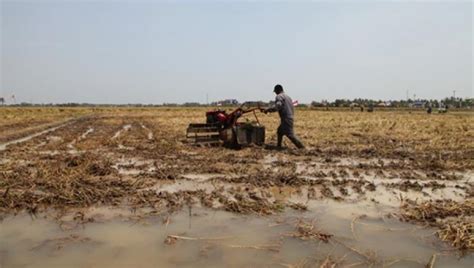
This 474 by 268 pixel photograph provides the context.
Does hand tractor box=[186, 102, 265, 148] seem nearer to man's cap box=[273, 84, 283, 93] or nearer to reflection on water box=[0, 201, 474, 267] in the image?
man's cap box=[273, 84, 283, 93]

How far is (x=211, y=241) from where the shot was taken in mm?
4992

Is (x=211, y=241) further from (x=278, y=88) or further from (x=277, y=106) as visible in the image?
(x=278, y=88)

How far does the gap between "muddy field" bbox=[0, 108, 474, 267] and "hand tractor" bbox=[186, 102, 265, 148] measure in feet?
7.90

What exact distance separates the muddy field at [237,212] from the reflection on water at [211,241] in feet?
0.04

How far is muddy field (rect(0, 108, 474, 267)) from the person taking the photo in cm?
460

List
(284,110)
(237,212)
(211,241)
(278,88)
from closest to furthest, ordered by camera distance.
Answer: (211,241)
(237,212)
(284,110)
(278,88)

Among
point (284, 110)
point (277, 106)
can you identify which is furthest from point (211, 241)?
point (284, 110)

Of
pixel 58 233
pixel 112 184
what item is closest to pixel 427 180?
pixel 112 184

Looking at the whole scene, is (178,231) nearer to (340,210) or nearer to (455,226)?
(340,210)

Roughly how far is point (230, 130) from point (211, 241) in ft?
28.4

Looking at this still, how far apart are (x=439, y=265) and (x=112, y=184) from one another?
217 inches

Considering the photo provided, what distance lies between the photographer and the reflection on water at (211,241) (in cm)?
444

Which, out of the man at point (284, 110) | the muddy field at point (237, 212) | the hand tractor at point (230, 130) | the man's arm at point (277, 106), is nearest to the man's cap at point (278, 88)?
the man at point (284, 110)

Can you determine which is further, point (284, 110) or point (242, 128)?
point (242, 128)
